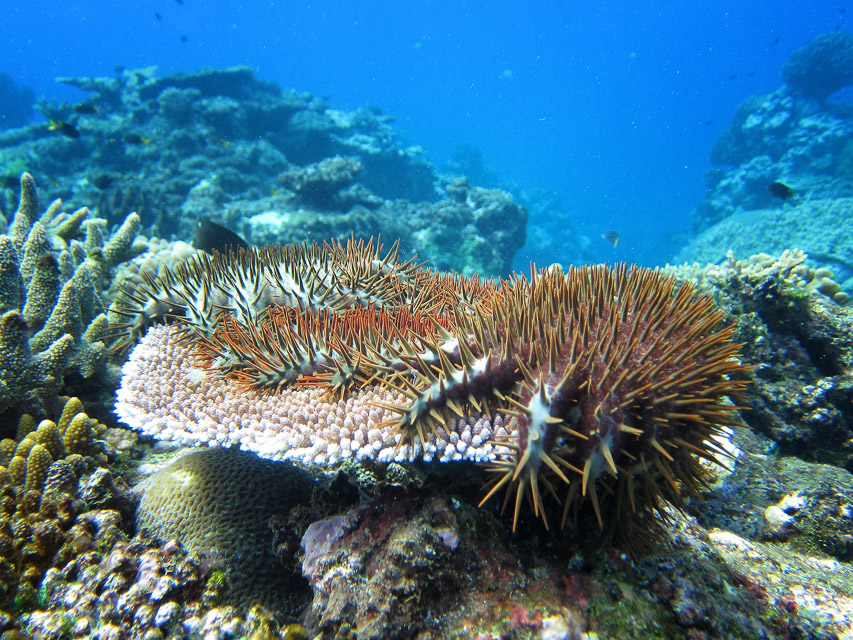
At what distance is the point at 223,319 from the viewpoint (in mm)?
3041

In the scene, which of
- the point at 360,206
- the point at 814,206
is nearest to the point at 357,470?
the point at 360,206

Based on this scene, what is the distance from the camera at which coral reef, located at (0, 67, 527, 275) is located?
13.6 meters

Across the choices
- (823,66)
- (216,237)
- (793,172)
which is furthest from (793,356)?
(823,66)

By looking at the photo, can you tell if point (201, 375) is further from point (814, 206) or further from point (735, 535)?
point (814, 206)

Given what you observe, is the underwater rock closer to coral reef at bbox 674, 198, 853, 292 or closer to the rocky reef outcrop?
the rocky reef outcrop

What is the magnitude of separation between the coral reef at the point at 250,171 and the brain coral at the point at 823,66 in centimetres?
2711

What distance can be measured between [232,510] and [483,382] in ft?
6.28

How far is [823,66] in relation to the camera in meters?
25.8

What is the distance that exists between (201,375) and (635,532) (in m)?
2.87

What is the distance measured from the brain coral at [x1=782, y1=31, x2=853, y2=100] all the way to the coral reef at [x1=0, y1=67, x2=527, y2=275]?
2711cm

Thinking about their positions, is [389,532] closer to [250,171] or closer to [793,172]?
[250,171]

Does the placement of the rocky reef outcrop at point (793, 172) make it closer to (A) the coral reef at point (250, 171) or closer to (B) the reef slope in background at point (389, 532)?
(A) the coral reef at point (250, 171)

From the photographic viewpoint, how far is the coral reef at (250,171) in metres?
13.6

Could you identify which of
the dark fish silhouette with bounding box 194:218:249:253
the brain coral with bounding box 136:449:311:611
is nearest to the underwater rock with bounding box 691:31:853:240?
the dark fish silhouette with bounding box 194:218:249:253
